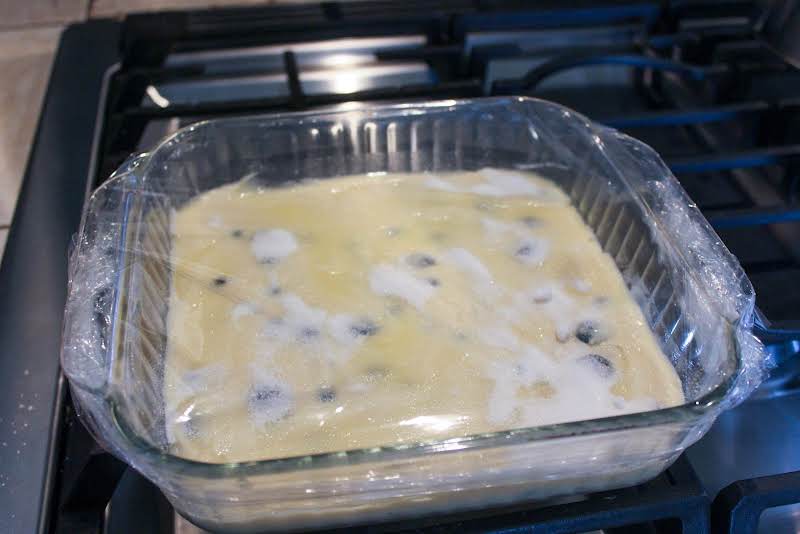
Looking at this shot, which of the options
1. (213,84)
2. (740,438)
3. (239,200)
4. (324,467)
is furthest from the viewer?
Result: (213,84)

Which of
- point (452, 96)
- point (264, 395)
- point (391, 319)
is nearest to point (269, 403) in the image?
point (264, 395)

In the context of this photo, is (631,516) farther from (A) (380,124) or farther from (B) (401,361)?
(A) (380,124)

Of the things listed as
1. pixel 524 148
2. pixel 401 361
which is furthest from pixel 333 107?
pixel 401 361

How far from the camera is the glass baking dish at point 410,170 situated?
431 mm

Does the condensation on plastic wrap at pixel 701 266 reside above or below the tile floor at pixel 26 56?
above

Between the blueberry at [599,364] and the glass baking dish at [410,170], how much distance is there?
5 centimetres

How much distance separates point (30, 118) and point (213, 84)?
0.23 m

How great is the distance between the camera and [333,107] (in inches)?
30.4

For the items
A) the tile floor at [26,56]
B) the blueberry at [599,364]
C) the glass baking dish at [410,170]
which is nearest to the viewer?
the glass baking dish at [410,170]

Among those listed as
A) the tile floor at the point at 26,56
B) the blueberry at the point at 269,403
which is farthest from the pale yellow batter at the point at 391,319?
the tile floor at the point at 26,56

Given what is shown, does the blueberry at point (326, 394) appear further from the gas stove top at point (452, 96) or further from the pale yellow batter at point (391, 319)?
the gas stove top at point (452, 96)

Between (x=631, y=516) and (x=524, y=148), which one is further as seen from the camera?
(x=524, y=148)

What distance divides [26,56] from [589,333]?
0.83m

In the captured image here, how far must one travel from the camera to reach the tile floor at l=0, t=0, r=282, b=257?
79 cm
